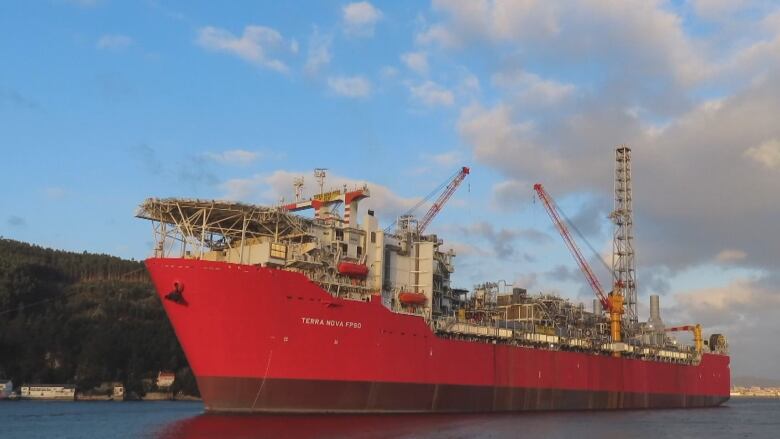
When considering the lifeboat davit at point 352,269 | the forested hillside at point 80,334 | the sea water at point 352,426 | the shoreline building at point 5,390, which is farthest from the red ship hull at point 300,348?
the forested hillside at point 80,334

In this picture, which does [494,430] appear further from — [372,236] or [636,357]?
[636,357]

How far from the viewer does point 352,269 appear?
119 ft

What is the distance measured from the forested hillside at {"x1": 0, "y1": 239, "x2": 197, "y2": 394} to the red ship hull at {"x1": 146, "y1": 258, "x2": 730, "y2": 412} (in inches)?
1578

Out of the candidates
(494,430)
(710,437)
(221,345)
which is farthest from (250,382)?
(710,437)

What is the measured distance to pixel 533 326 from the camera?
47125mm

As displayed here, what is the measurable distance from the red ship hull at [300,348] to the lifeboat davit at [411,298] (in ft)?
5.06

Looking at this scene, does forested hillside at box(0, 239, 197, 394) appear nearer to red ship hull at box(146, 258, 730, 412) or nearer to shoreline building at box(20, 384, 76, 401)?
shoreline building at box(20, 384, 76, 401)

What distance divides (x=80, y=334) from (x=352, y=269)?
1964 inches

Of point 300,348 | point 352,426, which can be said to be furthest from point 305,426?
point 300,348

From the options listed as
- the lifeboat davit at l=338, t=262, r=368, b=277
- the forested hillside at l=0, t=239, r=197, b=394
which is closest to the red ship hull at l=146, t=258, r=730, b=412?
the lifeboat davit at l=338, t=262, r=368, b=277

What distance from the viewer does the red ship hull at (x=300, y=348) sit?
3228cm

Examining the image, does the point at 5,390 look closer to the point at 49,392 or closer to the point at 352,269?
the point at 49,392

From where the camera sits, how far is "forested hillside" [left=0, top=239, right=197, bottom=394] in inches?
2744

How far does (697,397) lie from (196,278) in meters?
46.4
